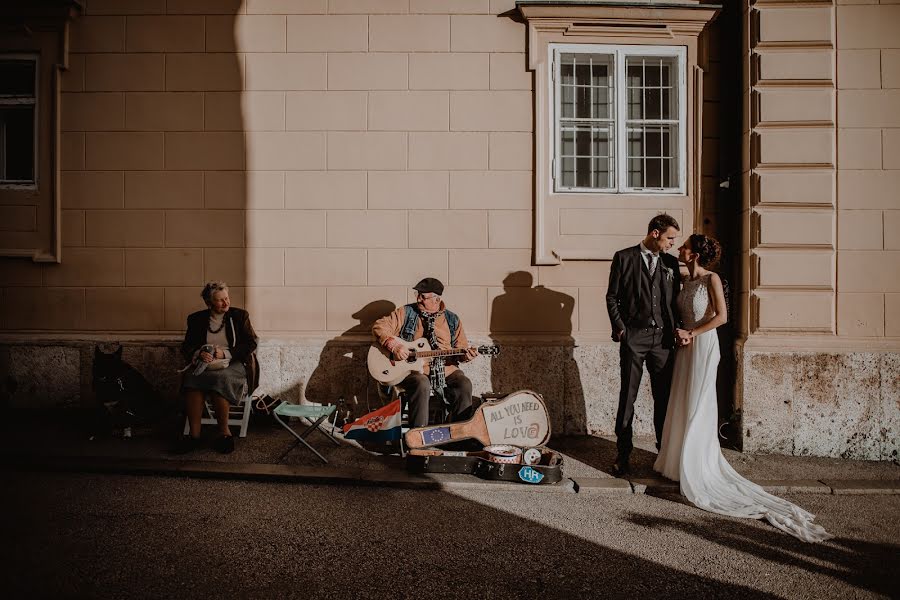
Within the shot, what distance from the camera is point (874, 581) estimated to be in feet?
10.0

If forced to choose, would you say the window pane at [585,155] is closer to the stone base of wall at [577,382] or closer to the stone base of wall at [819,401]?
the stone base of wall at [577,382]

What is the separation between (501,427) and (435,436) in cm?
58

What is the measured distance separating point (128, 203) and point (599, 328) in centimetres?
556

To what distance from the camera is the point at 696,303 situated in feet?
15.8

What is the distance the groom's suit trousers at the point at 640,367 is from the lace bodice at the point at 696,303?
0.21 metres

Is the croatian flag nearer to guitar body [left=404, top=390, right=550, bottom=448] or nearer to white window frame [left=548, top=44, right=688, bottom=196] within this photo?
guitar body [left=404, top=390, right=550, bottom=448]

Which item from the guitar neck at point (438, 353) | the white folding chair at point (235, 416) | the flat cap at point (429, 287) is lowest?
the white folding chair at point (235, 416)

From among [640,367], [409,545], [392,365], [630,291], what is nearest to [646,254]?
[630,291]

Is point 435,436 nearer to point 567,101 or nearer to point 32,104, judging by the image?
point 567,101

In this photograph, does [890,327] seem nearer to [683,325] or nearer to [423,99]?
[683,325]

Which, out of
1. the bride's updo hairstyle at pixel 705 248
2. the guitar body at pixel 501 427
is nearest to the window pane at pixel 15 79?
the guitar body at pixel 501 427

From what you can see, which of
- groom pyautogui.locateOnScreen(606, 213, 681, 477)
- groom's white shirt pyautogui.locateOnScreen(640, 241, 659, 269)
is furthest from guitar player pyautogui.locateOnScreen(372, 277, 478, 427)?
groom's white shirt pyautogui.locateOnScreen(640, 241, 659, 269)

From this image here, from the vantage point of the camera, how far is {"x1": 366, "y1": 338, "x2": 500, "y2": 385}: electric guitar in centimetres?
544

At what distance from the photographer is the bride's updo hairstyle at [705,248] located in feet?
15.5
